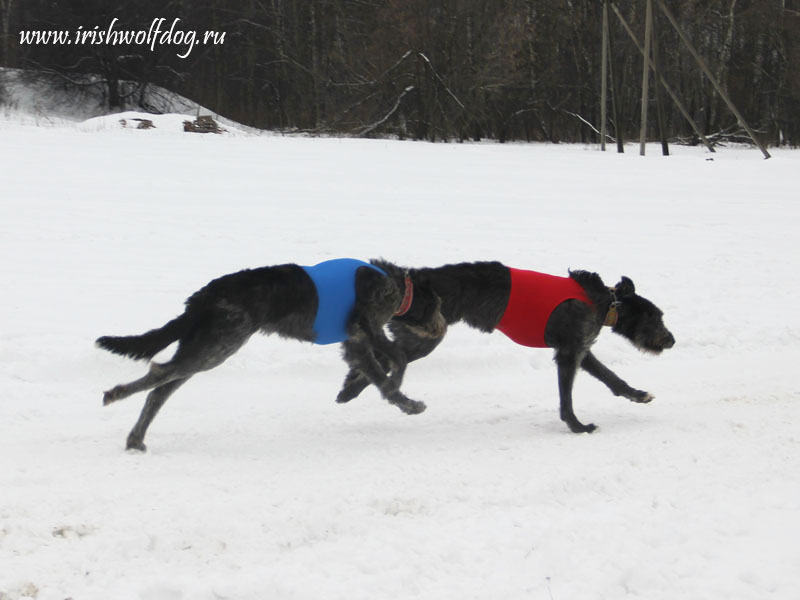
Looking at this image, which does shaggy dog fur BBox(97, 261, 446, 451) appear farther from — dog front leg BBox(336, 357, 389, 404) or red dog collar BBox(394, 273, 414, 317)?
dog front leg BBox(336, 357, 389, 404)

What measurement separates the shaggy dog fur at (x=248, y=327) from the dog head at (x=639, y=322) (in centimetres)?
164

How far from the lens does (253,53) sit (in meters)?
30.4

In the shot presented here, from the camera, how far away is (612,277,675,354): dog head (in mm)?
6109

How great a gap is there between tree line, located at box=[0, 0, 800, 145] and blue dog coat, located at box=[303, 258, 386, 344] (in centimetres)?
1882

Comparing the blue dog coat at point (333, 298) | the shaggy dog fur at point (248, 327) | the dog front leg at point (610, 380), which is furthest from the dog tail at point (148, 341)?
the dog front leg at point (610, 380)

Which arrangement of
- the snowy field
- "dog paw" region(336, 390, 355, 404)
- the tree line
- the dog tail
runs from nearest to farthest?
the snowy field, the dog tail, "dog paw" region(336, 390, 355, 404), the tree line

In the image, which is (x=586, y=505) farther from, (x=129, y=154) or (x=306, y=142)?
(x=306, y=142)

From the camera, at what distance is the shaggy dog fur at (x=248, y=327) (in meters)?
5.03

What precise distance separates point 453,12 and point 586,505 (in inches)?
861

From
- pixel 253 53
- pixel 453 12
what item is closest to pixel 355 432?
pixel 453 12

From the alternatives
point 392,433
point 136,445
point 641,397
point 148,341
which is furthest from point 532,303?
point 136,445

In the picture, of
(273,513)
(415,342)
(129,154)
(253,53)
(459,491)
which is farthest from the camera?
(253,53)

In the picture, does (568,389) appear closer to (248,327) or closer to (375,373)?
(375,373)

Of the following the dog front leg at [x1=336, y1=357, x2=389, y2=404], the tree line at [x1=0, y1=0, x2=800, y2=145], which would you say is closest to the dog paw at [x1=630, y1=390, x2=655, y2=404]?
the dog front leg at [x1=336, y1=357, x2=389, y2=404]
